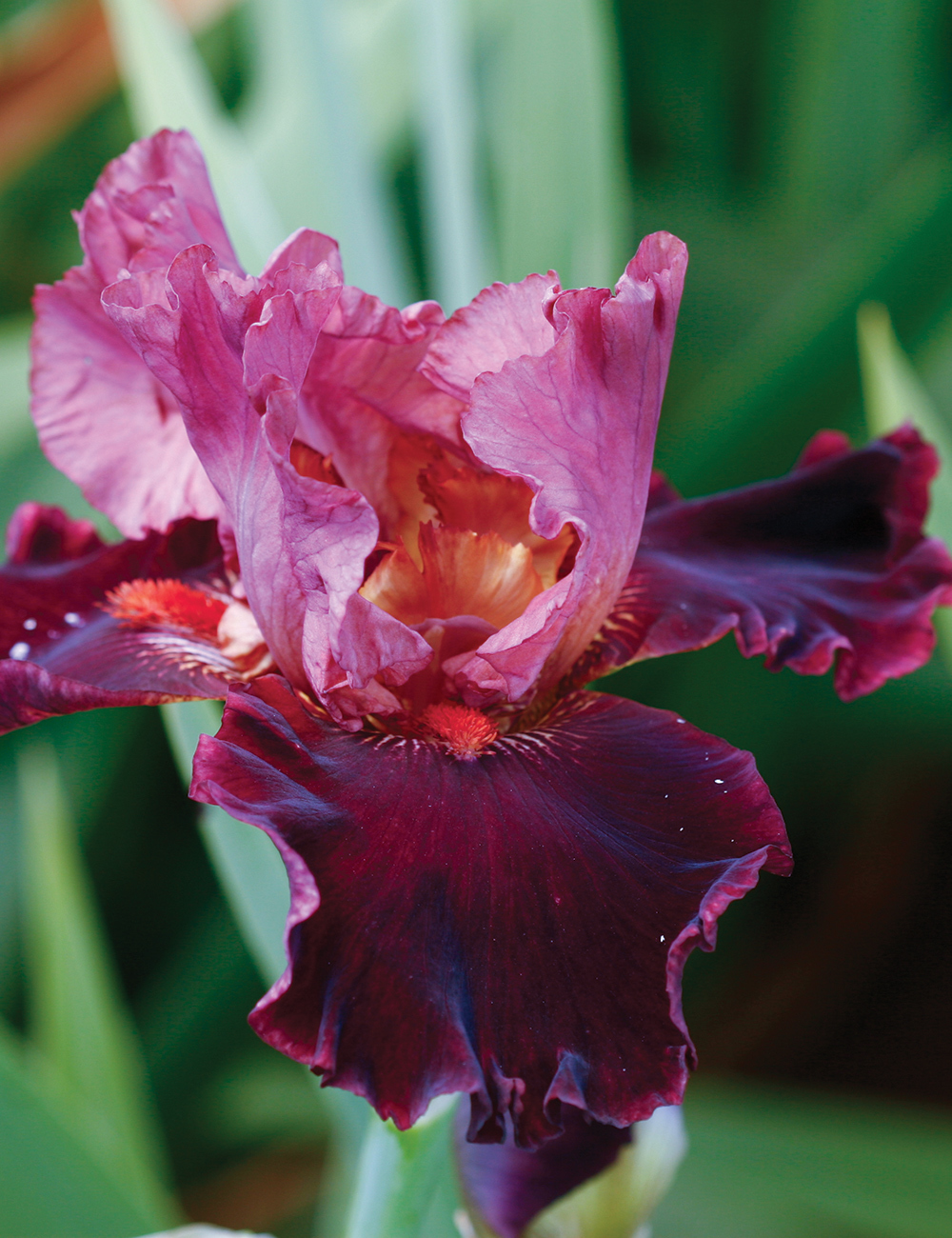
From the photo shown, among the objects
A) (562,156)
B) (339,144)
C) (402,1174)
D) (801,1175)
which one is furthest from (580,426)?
(801,1175)

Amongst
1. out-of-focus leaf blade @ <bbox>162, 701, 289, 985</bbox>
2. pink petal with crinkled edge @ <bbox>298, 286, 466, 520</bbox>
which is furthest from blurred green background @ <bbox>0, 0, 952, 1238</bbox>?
pink petal with crinkled edge @ <bbox>298, 286, 466, 520</bbox>

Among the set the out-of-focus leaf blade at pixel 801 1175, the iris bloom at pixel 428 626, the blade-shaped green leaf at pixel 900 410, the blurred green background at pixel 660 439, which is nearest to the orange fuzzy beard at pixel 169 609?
the iris bloom at pixel 428 626

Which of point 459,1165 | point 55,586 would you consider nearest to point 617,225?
point 55,586

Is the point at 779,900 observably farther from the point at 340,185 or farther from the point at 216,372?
the point at 216,372

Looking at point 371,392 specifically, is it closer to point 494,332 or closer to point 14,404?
point 494,332

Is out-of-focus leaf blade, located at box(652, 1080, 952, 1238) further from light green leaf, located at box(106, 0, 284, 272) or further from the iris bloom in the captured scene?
light green leaf, located at box(106, 0, 284, 272)

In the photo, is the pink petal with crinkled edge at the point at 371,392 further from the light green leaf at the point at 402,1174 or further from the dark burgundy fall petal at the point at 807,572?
the light green leaf at the point at 402,1174
